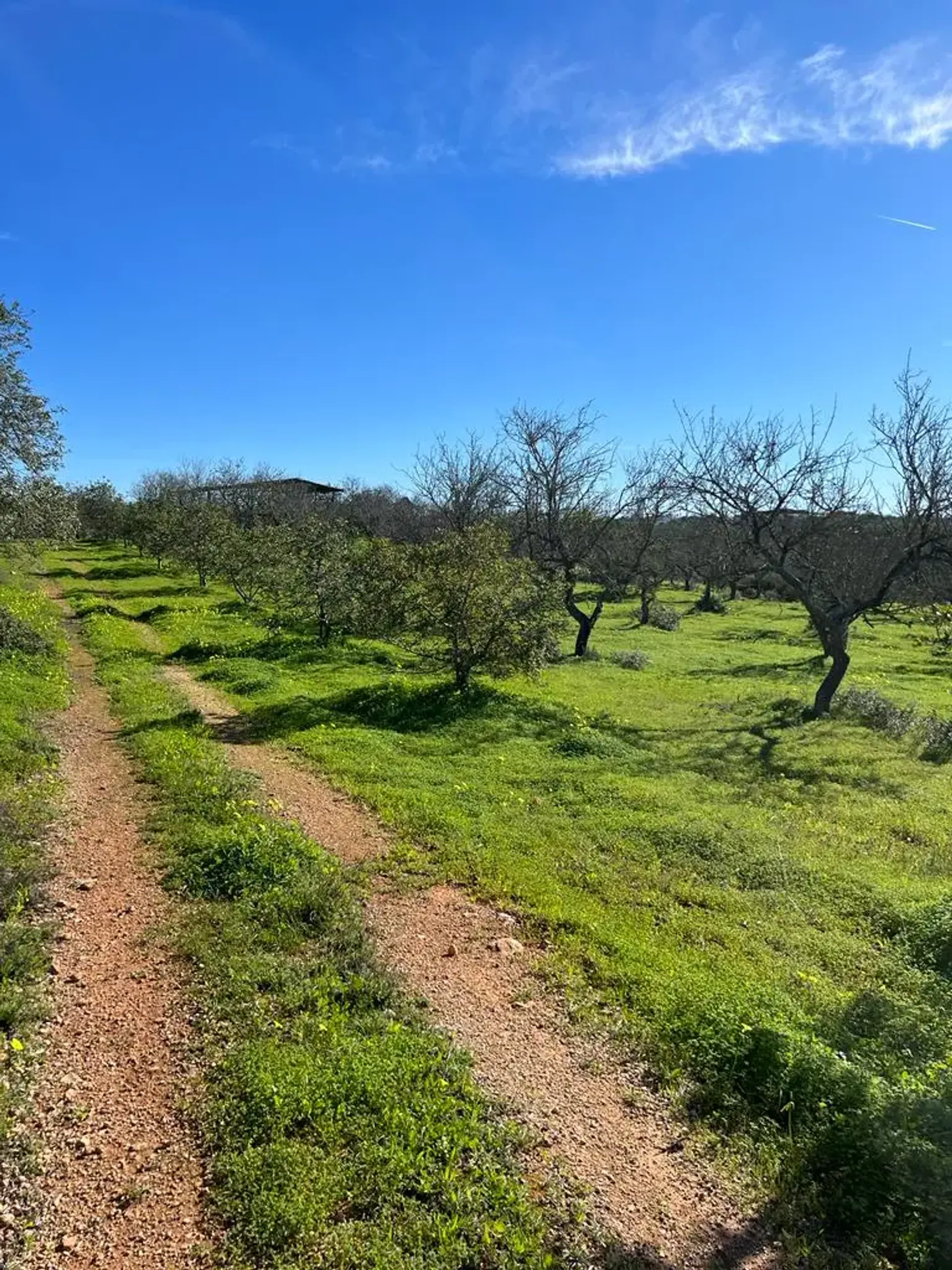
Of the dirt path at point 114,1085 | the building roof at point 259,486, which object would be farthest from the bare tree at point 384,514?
the dirt path at point 114,1085

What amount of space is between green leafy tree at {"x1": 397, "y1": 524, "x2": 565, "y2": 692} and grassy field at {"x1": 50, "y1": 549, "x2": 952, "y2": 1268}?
104 centimetres

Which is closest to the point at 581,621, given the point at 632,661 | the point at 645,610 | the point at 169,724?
the point at 632,661

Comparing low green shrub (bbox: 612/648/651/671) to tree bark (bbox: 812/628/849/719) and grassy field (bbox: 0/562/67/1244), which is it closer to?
tree bark (bbox: 812/628/849/719)

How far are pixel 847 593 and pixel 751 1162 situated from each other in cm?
1986

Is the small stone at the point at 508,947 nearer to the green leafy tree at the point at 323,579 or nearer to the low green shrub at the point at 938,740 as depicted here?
the low green shrub at the point at 938,740

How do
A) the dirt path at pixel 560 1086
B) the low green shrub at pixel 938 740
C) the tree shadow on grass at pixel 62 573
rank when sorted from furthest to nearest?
the tree shadow on grass at pixel 62 573
the low green shrub at pixel 938 740
the dirt path at pixel 560 1086

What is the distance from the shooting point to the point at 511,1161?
446 cm

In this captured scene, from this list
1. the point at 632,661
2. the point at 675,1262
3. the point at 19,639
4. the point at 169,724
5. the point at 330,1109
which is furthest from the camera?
the point at 632,661

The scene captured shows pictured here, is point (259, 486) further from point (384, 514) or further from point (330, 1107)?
point (330, 1107)

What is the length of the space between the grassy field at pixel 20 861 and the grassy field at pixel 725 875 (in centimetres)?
377

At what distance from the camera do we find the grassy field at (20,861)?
14.9 ft

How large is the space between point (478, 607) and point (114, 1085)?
42.7 ft

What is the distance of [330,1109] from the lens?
463 centimetres

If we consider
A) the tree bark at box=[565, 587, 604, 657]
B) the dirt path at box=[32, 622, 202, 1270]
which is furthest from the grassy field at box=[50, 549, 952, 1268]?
the tree bark at box=[565, 587, 604, 657]
